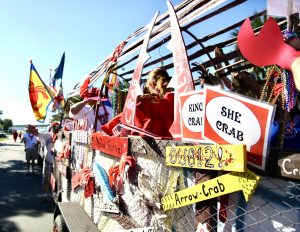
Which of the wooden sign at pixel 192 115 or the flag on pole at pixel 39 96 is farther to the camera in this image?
the flag on pole at pixel 39 96

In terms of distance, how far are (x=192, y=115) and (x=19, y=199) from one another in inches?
336

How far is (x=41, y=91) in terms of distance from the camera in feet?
24.7

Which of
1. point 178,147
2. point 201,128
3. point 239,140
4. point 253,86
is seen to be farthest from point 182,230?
point 253,86

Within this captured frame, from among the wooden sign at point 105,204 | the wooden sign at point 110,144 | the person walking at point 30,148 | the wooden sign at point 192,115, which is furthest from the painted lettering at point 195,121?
the person walking at point 30,148

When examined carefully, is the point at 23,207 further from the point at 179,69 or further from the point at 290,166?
the point at 290,166

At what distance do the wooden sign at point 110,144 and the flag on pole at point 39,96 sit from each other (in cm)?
351

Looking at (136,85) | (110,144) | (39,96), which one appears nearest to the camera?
(136,85)

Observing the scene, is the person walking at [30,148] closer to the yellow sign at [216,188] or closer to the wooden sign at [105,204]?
the wooden sign at [105,204]

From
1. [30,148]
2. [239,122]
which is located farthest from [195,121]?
[30,148]

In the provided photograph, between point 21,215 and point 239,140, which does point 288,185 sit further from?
point 21,215

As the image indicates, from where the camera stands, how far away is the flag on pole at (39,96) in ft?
23.7

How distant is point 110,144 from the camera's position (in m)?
3.37

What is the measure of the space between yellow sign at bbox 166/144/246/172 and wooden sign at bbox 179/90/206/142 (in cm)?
7

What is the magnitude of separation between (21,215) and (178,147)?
6.73m
